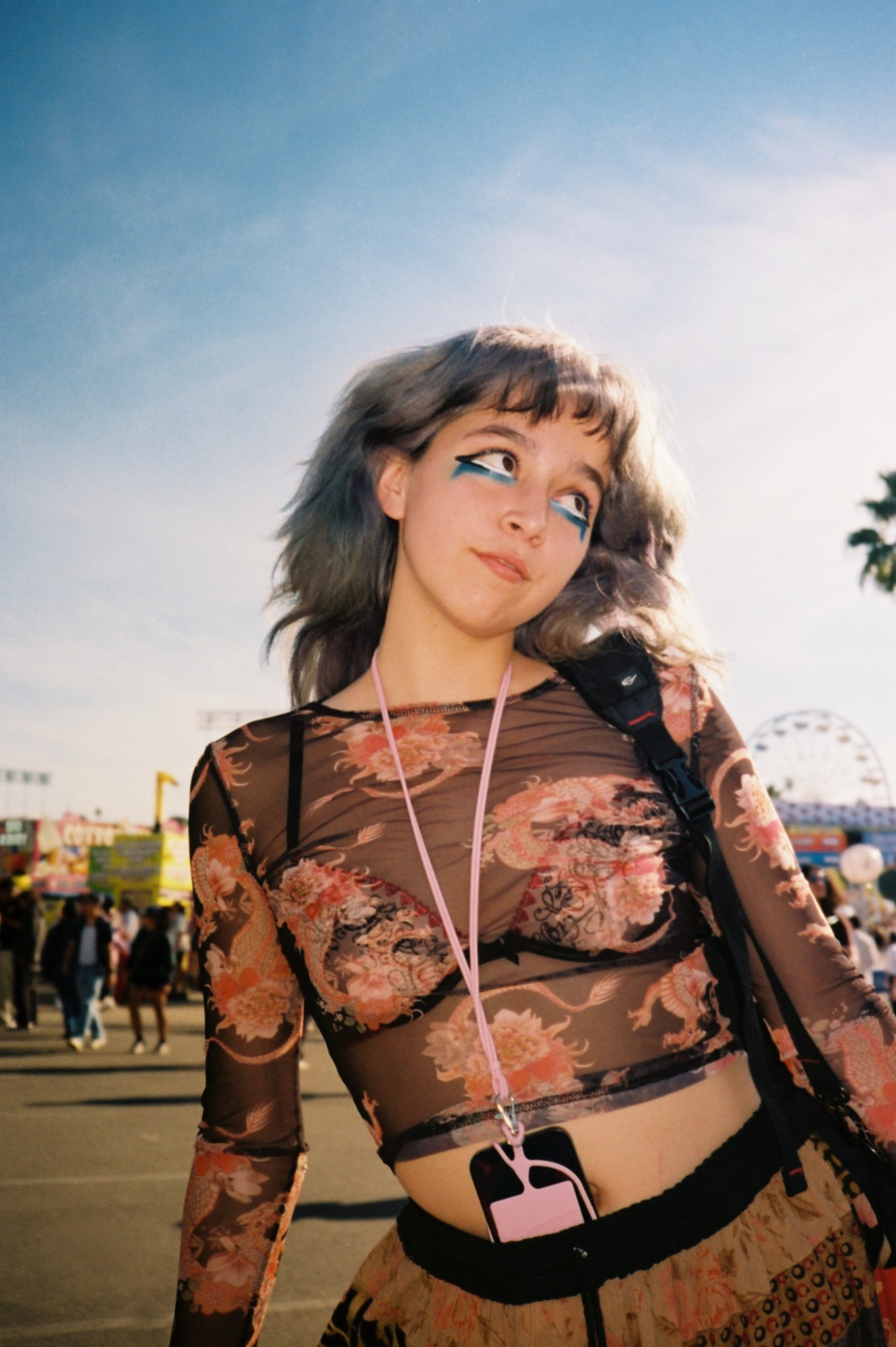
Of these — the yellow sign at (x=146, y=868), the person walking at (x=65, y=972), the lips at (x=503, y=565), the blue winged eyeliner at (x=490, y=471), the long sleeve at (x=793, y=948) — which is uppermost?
the yellow sign at (x=146, y=868)

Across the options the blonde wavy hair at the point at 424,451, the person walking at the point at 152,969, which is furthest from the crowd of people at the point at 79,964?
the blonde wavy hair at the point at 424,451

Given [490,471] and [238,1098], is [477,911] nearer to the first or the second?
[238,1098]

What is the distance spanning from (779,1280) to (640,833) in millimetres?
550

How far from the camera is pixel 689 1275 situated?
127cm

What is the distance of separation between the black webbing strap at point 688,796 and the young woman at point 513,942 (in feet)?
0.11

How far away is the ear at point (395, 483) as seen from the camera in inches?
73.1

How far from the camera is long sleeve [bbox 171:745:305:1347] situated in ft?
5.06

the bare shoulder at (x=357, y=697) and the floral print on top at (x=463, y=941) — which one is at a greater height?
the bare shoulder at (x=357, y=697)

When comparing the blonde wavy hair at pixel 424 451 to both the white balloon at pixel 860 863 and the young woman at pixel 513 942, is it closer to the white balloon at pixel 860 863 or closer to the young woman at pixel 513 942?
the young woman at pixel 513 942

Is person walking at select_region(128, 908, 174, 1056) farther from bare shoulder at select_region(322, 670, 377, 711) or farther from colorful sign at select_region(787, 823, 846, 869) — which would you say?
colorful sign at select_region(787, 823, 846, 869)

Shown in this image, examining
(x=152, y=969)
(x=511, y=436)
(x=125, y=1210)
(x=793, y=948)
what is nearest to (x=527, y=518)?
(x=511, y=436)

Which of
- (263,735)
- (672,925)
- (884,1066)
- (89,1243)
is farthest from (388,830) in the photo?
(89,1243)

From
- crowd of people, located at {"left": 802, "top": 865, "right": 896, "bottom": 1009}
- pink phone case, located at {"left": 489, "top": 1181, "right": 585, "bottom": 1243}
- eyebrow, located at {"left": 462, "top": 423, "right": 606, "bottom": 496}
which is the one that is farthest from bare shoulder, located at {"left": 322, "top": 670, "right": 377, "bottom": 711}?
crowd of people, located at {"left": 802, "top": 865, "right": 896, "bottom": 1009}

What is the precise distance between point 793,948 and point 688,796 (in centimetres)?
23
